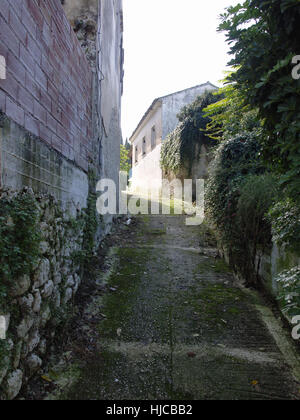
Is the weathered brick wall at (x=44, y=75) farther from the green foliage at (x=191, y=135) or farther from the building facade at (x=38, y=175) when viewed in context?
the green foliage at (x=191, y=135)

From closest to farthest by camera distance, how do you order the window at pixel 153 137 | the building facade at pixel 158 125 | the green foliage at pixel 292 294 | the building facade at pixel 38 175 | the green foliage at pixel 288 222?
the building facade at pixel 38 175 < the green foliage at pixel 292 294 < the green foliage at pixel 288 222 < the building facade at pixel 158 125 < the window at pixel 153 137

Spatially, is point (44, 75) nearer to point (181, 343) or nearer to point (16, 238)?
point (16, 238)

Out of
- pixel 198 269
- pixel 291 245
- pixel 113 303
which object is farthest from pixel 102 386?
pixel 198 269

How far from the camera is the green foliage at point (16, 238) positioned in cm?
162

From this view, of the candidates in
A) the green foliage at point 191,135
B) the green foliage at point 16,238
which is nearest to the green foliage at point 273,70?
the green foliage at point 16,238

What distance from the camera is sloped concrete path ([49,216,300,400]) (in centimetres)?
218

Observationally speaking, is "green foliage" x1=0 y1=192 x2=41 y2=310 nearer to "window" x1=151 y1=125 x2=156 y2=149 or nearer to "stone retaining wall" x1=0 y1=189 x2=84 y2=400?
"stone retaining wall" x1=0 y1=189 x2=84 y2=400

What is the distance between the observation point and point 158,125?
14656 mm

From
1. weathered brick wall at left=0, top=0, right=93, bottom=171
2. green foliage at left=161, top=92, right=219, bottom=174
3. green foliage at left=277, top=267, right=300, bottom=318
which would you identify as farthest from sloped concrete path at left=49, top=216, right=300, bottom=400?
green foliage at left=161, top=92, right=219, bottom=174

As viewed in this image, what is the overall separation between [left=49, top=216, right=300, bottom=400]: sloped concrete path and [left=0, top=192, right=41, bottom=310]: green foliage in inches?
41.6

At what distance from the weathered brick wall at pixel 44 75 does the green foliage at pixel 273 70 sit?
166cm

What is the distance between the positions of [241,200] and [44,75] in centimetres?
332
